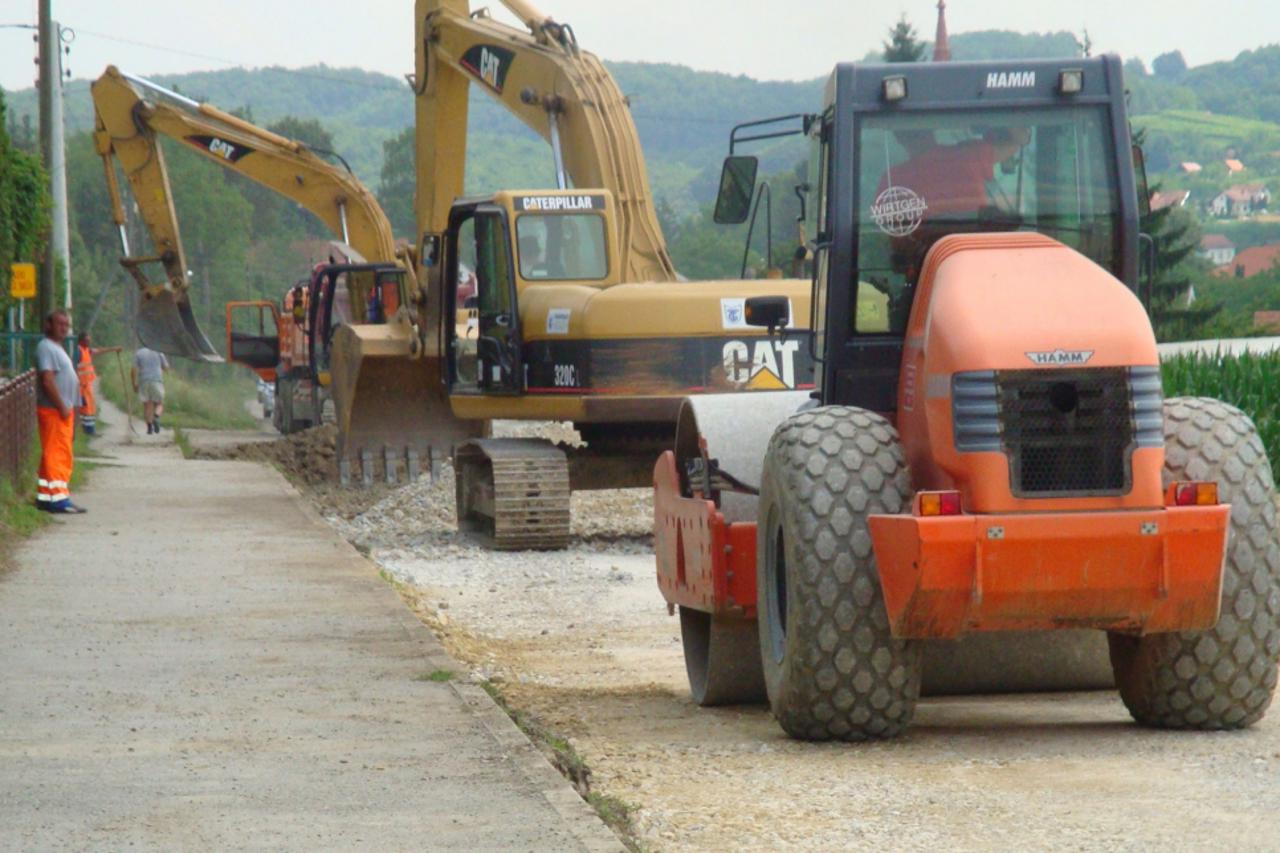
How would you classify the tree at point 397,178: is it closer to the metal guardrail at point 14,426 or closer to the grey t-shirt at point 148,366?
the grey t-shirt at point 148,366

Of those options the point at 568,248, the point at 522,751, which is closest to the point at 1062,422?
the point at 522,751

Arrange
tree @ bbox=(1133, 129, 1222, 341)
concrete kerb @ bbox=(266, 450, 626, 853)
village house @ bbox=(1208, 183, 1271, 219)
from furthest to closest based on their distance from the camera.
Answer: village house @ bbox=(1208, 183, 1271, 219) < tree @ bbox=(1133, 129, 1222, 341) < concrete kerb @ bbox=(266, 450, 626, 853)

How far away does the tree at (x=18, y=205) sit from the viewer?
1083 inches

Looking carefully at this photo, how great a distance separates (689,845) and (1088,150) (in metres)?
3.85

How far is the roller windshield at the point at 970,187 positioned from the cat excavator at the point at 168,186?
70.5 ft

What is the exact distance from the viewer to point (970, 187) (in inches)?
349

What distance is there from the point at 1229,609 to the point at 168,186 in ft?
84.1

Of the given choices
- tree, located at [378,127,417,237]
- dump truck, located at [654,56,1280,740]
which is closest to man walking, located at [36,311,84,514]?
dump truck, located at [654,56,1280,740]

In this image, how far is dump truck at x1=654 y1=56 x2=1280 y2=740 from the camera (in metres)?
7.59

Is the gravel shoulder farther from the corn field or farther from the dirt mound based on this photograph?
the dirt mound

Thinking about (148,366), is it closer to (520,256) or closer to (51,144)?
(51,144)

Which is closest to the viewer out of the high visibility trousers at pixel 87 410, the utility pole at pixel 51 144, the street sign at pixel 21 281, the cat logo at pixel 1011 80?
the cat logo at pixel 1011 80

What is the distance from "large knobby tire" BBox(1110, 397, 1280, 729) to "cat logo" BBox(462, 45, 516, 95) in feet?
45.9

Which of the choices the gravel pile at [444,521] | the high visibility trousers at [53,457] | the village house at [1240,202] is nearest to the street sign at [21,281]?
the gravel pile at [444,521]
